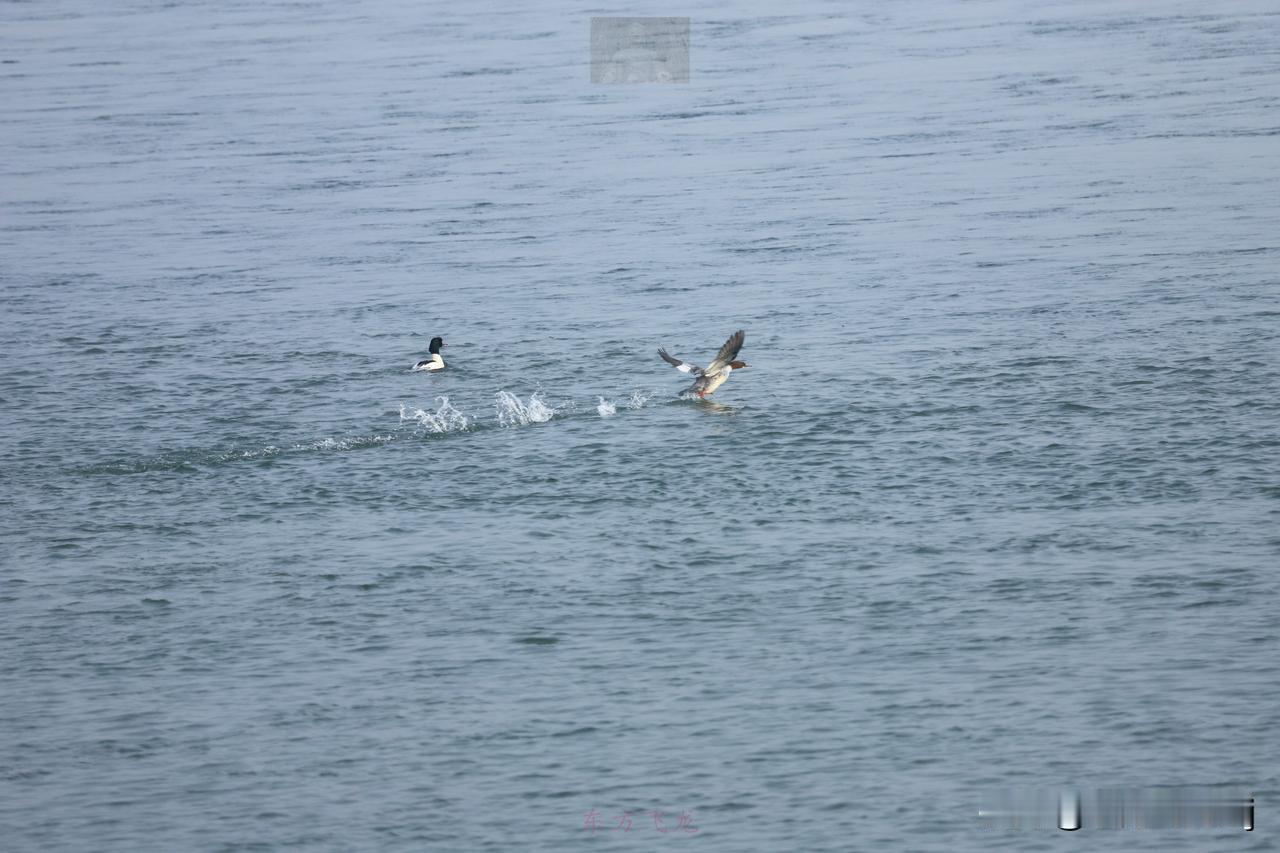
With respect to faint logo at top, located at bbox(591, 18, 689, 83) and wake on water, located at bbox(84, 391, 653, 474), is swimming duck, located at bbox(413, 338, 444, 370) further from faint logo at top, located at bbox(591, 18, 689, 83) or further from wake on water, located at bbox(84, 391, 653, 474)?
faint logo at top, located at bbox(591, 18, 689, 83)

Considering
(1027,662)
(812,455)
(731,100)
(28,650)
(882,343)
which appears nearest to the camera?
(1027,662)

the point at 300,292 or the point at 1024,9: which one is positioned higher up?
the point at 1024,9

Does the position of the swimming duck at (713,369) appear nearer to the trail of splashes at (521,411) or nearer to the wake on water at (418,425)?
the wake on water at (418,425)

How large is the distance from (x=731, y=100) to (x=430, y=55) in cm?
1112

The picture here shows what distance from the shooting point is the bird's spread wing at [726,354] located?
23453mm

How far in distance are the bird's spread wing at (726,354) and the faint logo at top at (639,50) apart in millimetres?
24093

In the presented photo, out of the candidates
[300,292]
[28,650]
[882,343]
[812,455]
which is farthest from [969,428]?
[300,292]

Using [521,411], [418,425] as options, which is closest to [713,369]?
[521,411]

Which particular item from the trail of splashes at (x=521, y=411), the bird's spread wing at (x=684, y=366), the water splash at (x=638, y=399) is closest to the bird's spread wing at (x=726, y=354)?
the bird's spread wing at (x=684, y=366)

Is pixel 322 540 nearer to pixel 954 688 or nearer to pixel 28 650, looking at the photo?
pixel 28 650

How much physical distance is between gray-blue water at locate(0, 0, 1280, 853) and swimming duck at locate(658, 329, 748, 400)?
9.8 inches

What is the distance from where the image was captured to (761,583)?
17469mm

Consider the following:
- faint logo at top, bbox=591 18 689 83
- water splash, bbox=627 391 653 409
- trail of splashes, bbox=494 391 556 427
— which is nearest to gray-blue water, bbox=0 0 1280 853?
trail of splashes, bbox=494 391 556 427

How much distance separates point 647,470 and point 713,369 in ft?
9.39
